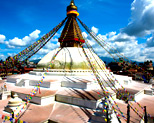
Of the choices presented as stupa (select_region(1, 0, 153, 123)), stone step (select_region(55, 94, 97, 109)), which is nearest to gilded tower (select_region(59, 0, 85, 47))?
stupa (select_region(1, 0, 153, 123))

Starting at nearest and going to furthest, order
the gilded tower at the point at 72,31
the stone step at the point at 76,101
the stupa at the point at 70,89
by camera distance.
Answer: the stupa at the point at 70,89
the stone step at the point at 76,101
the gilded tower at the point at 72,31

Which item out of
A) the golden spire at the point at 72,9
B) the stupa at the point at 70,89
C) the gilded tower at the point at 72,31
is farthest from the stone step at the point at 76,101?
the golden spire at the point at 72,9

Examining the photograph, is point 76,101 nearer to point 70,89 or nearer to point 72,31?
point 70,89

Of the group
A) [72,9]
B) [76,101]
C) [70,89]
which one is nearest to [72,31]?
[72,9]

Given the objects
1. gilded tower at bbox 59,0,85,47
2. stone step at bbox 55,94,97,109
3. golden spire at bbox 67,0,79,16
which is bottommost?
stone step at bbox 55,94,97,109

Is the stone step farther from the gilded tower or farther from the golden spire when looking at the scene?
the golden spire

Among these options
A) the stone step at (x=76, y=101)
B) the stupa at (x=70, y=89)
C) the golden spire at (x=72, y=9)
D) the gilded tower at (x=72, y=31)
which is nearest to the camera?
the stupa at (x=70, y=89)

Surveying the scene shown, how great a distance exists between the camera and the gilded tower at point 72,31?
11.5m

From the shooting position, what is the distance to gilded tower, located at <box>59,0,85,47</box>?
1148cm

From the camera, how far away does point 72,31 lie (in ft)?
37.9

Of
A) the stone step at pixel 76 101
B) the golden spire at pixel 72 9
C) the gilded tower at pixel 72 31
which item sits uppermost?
the golden spire at pixel 72 9

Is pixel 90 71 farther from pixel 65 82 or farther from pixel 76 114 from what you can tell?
pixel 76 114

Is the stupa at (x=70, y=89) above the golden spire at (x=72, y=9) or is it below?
below

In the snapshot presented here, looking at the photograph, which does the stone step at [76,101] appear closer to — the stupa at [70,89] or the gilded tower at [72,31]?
the stupa at [70,89]
